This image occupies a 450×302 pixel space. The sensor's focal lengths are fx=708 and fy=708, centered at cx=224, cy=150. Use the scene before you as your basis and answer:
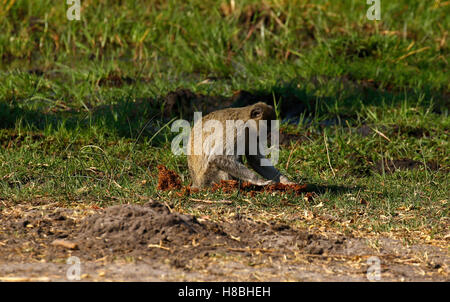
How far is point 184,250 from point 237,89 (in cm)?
397

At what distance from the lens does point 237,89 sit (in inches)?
288

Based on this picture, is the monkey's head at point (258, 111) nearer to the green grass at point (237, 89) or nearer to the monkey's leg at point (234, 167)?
the monkey's leg at point (234, 167)

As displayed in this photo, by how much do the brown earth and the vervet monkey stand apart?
2.07ft

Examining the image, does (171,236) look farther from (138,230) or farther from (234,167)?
(234,167)

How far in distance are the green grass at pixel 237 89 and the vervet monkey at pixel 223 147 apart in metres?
0.19

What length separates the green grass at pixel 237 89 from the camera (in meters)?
4.66

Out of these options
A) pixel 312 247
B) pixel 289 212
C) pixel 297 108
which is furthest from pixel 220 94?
pixel 312 247

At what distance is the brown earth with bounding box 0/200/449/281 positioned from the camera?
327 centimetres

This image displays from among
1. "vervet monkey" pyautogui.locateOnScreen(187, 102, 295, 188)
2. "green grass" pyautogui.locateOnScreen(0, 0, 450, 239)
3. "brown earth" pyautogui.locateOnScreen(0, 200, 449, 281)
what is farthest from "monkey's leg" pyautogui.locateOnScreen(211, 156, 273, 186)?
"brown earth" pyautogui.locateOnScreen(0, 200, 449, 281)

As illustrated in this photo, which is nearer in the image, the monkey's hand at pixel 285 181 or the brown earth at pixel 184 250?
the brown earth at pixel 184 250

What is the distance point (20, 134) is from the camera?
6098 millimetres

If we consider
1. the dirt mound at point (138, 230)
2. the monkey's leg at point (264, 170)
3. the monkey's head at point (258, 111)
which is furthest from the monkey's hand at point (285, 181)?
the dirt mound at point (138, 230)

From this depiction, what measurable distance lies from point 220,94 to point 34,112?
184 cm

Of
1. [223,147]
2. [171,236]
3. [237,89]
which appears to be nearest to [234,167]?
[223,147]
